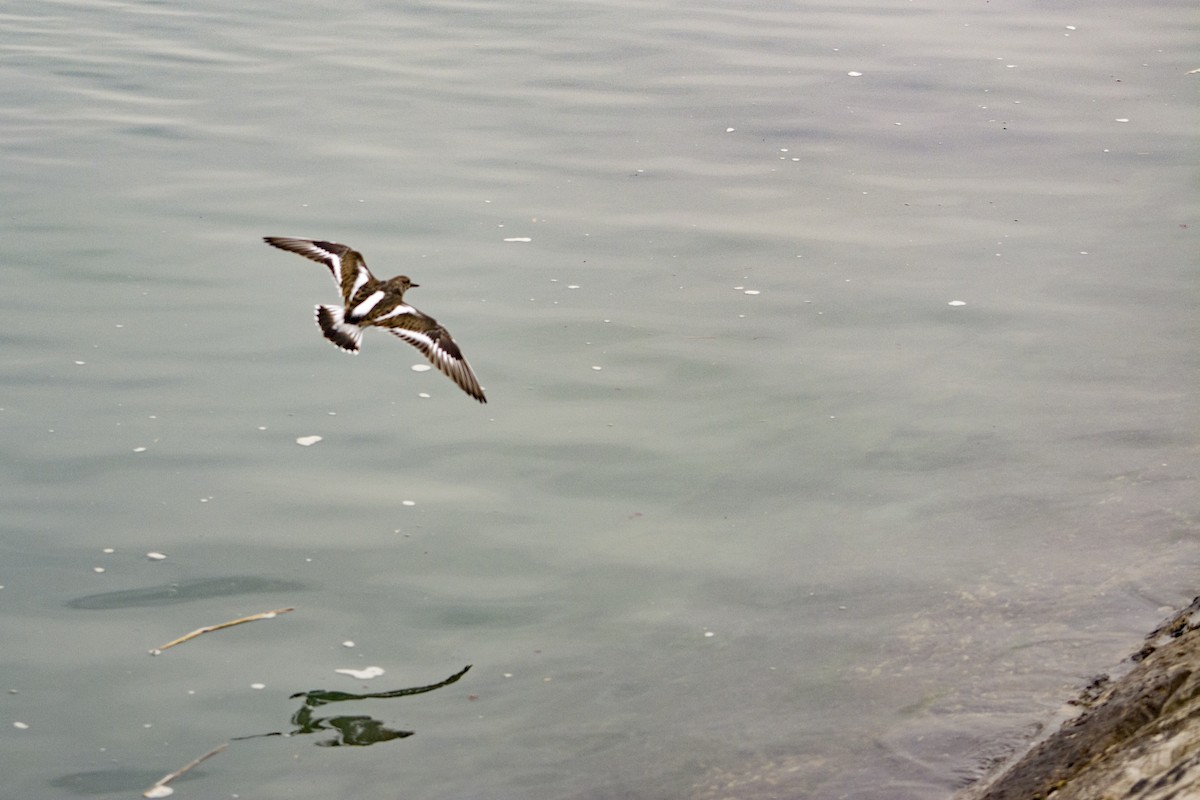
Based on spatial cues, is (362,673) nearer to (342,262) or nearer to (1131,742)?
(342,262)

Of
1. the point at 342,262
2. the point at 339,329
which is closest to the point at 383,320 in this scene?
the point at 339,329

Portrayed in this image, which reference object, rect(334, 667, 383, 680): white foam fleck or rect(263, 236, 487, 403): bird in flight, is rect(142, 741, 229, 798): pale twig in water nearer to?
rect(334, 667, 383, 680): white foam fleck

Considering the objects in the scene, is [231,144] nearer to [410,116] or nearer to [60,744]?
[410,116]

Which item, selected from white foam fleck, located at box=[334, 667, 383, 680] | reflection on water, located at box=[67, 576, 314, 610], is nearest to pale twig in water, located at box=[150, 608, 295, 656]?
reflection on water, located at box=[67, 576, 314, 610]

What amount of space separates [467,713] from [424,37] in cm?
969

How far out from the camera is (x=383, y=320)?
5.98m

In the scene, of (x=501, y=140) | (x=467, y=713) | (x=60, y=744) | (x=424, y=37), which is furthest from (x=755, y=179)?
(x=60, y=744)

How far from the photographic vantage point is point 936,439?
22.2 ft

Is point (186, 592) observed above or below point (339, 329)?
below

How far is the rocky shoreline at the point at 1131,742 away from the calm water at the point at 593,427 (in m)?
0.24

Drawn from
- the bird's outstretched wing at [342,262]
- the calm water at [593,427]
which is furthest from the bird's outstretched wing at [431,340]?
the calm water at [593,427]

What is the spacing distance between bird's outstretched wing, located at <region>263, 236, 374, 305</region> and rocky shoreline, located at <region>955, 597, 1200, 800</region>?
3.20 metres

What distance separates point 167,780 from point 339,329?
6.83 ft

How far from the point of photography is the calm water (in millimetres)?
4961
